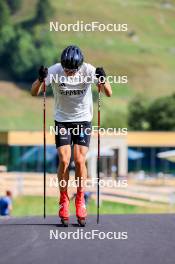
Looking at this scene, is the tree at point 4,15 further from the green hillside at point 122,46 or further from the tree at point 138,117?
the tree at point 138,117

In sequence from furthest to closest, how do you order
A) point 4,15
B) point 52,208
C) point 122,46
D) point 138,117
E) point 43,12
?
1. point 122,46
2. point 43,12
3. point 4,15
4. point 138,117
5. point 52,208

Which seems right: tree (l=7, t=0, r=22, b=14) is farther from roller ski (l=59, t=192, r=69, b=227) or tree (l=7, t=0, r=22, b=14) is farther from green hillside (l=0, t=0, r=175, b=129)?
roller ski (l=59, t=192, r=69, b=227)

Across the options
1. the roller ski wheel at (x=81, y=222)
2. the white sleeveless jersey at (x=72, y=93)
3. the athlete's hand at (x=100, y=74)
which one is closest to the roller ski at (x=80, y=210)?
the roller ski wheel at (x=81, y=222)

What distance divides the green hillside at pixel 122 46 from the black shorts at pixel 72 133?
12880 cm

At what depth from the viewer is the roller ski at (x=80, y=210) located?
29.8 ft

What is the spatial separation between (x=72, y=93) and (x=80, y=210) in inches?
46.4

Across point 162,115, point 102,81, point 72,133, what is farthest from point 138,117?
point 102,81

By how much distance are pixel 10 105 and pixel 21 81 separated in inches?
246

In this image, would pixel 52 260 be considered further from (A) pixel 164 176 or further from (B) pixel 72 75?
(A) pixel 164 176

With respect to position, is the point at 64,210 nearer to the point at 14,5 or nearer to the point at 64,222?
the point at 64,222

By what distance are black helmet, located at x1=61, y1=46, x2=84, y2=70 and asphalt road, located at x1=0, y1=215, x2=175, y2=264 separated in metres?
1.58

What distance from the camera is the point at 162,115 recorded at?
10975 centimetres

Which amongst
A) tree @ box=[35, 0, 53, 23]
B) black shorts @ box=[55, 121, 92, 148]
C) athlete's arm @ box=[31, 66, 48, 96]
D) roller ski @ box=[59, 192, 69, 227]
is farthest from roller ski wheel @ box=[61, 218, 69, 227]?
tree @ box=[35, 0, 53, 23]

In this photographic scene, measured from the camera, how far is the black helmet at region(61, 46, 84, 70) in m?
9.06
